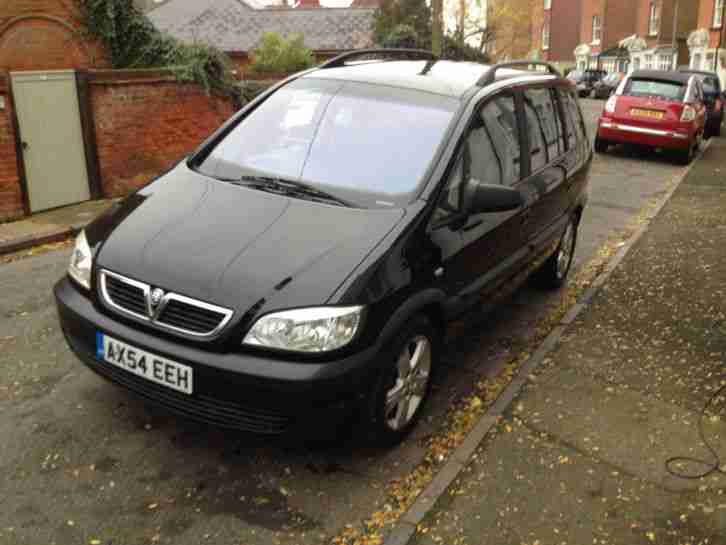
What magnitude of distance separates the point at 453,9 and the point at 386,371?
38.4 meters

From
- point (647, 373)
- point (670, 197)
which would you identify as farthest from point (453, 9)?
point (647, 373)

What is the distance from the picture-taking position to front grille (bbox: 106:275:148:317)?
11.5 feet

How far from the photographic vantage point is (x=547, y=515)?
351 centimetres

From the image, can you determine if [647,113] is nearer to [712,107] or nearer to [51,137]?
[712,107]

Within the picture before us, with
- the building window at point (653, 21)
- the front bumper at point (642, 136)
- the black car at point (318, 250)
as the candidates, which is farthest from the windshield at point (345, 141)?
the building window at point (653, 21)

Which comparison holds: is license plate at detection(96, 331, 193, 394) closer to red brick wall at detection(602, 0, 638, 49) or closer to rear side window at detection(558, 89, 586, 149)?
rear side window at detection(558, 89, 586, 149)

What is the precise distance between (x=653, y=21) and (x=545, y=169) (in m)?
56.3

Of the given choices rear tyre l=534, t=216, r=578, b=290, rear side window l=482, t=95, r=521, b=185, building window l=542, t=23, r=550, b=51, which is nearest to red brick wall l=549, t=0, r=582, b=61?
building window l=542, t=23, r=550, b=51

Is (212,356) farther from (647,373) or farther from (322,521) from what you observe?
(647,373)

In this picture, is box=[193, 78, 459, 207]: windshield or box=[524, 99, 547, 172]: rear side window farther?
box=[524, 99, 547, 172]: rear side window

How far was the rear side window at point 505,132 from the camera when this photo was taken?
478cm

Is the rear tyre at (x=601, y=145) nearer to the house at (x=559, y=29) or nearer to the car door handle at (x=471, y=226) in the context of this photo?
the car door handle at (x=471, y=226)

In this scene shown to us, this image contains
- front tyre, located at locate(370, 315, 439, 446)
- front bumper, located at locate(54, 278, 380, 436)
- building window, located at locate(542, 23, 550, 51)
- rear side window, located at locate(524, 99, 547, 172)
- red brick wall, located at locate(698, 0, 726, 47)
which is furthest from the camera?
building window, located at locate(542, 23, 550, 51)

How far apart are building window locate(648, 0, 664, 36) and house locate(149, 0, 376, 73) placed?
1050 inches
